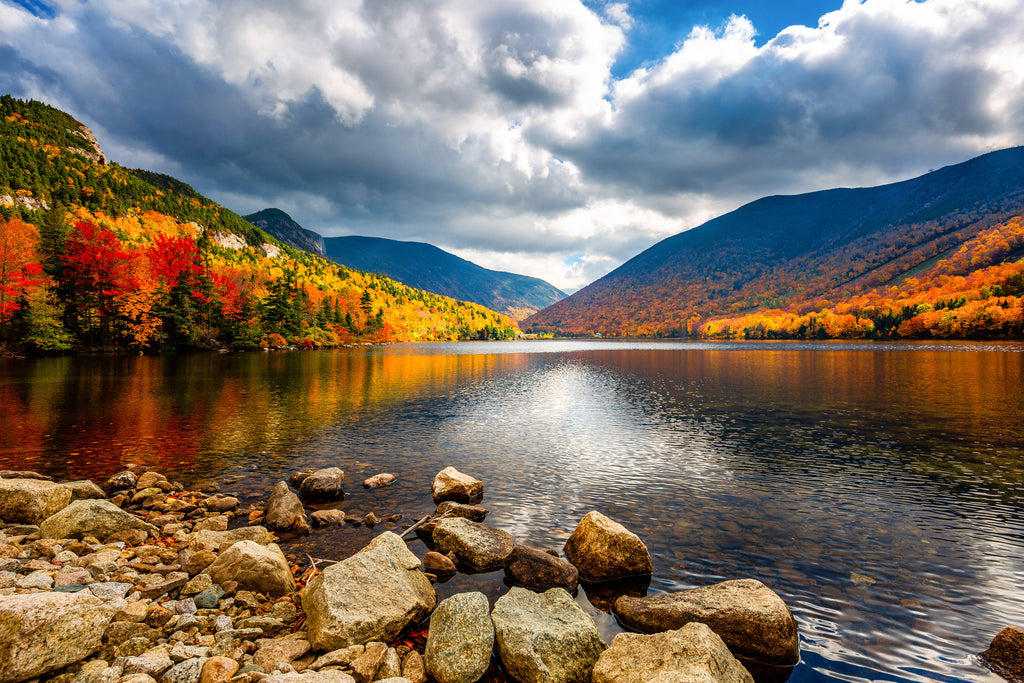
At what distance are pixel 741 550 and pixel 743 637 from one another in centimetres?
495

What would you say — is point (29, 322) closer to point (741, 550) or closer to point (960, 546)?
point (741, 550)

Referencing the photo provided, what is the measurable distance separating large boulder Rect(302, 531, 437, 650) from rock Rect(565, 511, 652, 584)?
4308 millimetres

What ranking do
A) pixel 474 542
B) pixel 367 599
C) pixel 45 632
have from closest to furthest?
pixel 45 632, pixel 367 599, pixel 474 542

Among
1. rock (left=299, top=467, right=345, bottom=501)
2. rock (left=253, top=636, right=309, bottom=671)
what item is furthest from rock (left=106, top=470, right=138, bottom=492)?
rock (left=253, top=636, right=309, bottom=671)

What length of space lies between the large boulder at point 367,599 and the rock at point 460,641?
3.11ft

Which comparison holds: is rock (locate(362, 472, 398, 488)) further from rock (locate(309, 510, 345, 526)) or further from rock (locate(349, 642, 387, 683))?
rock (locate(349, 642, 387, 683))

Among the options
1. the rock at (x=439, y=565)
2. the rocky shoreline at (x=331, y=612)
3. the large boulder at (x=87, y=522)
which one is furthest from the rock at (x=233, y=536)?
the rock at (x=439, y=565)

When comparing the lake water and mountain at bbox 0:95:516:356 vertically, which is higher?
mountain at bbox 0:95:516:356

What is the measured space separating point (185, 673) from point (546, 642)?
238 inches

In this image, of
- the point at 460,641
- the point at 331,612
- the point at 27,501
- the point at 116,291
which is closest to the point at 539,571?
the point at 460,641

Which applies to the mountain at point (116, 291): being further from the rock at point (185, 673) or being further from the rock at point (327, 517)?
the rock at point (185, 673)

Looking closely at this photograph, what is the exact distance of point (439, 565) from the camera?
1195 centimetres

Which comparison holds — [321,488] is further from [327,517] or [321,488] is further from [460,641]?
[460,641]

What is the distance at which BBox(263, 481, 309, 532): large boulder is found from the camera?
554 inches
